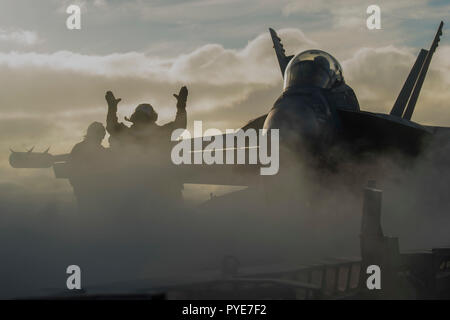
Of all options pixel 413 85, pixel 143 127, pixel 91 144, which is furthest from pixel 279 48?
pixel 91 144

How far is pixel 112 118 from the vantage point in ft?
57.0

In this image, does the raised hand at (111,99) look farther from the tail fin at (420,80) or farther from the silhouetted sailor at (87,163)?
the tail fin at (420,80)

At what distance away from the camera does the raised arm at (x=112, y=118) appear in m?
17.4

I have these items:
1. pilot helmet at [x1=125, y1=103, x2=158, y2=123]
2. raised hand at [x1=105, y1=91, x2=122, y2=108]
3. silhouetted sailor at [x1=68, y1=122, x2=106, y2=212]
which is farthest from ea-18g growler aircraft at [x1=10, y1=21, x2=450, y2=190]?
raised hand at [x1=105, y1=91, x2=122, y2=108]

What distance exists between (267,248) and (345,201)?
239 cm

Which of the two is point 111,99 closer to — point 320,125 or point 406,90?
point 320,125

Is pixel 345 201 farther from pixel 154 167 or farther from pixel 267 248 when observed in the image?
pixel 154 167

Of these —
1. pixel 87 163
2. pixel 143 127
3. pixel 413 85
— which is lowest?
pixel 87 163

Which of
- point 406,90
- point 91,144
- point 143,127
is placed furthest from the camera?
point 406,90

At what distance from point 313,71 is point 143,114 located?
478cm

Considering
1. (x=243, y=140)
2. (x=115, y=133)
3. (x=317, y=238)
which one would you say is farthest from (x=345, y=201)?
(x=115, y=133)

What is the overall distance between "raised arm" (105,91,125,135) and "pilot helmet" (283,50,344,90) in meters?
4.75

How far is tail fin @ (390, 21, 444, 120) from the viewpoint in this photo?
24703 millimetres

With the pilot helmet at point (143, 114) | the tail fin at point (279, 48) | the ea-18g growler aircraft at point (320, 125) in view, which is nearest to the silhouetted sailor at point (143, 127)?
the pilot helmet at point (143, 114)
